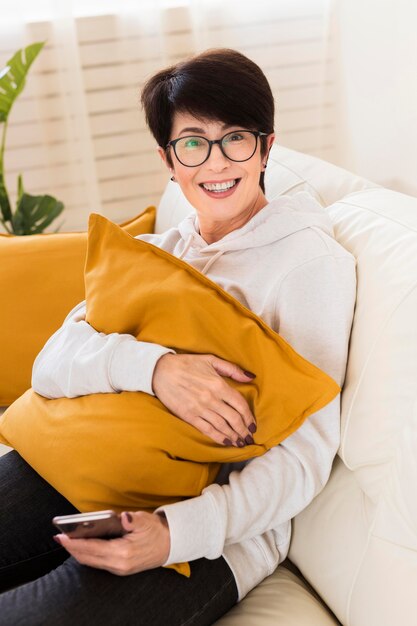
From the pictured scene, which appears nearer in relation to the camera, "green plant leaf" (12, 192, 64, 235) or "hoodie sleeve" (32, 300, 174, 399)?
"hoodie sleeve" (32, 300, 174, 399)

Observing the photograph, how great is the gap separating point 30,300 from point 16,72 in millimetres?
963

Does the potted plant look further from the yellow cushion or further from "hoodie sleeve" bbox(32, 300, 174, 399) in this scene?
the yellow cushion

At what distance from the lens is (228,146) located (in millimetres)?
1351

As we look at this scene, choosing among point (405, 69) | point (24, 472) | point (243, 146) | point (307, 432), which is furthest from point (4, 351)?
point (405, 69)

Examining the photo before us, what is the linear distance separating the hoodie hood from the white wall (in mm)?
1045

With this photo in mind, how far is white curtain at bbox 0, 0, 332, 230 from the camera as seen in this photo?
106 inches

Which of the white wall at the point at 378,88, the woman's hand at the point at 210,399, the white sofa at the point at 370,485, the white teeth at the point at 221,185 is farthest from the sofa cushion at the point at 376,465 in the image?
the white wall at the point at 378,88

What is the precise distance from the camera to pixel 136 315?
49.4 inches

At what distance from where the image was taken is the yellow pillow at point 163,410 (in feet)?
3.64

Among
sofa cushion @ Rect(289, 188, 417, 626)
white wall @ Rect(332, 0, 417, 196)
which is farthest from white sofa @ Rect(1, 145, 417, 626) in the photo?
white wall @ Rect(332, 0, 417, 196)

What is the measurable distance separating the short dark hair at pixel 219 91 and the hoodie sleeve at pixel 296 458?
312mm

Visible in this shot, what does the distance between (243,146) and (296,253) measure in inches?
9.8

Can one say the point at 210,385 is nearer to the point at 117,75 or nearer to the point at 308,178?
the point at 308,178

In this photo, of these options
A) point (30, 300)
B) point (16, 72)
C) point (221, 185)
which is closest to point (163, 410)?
point (221, 185)
